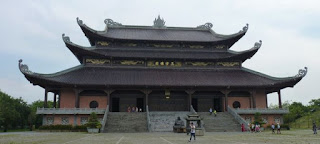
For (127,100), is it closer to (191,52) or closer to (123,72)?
(123,72)

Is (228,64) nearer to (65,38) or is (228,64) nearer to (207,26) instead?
(207,26)

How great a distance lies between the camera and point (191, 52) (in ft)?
129

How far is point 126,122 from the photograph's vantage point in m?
27.9

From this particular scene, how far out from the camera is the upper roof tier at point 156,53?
114 ft

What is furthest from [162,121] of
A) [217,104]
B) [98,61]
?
[98,61]

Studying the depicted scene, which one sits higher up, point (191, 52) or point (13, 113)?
point (191, 52)

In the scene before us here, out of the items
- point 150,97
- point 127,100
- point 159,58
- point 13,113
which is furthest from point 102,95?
point 13,113

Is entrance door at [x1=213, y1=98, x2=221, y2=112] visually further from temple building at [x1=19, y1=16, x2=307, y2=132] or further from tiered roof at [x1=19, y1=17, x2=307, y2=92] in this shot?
tiered roof at [x1=19, y1=17, x2=307, y2=92]

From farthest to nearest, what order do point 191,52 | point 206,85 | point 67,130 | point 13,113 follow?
point 13,113 < point 191,52 < point 206,85 < point 67,130

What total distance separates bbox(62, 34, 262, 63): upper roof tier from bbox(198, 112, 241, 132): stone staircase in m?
9.40

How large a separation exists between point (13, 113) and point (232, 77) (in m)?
35.0

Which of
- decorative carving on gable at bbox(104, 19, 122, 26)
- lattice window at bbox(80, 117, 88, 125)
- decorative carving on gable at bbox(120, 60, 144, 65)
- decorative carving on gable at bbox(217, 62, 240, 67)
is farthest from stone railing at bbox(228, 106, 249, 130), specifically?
decorative carving on gable at bbox(104, 19, 122, 26)

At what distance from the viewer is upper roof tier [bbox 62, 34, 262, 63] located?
34.8m

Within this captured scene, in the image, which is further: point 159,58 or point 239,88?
point 159,58
